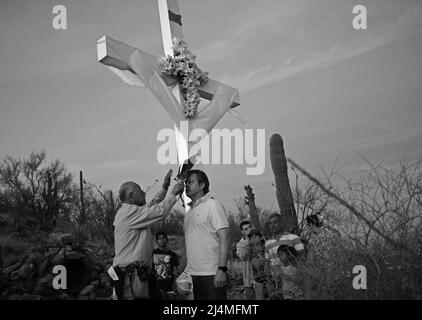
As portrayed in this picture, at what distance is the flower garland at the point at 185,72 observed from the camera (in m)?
5.41

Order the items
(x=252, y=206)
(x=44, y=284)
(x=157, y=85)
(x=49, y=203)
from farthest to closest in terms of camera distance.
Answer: (x=49, y=203)
(x=252, y=206)
(x=44, y=284)
(x=157, y=85)

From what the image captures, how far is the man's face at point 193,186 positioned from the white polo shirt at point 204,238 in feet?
0.41

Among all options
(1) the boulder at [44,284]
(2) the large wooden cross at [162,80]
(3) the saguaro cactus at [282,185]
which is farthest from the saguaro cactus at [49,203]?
(2) the large wooden cross at [162,80]

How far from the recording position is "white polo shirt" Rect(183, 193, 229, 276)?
3.97 m

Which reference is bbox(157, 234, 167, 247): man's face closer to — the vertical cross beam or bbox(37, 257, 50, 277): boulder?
the vertical cross beam

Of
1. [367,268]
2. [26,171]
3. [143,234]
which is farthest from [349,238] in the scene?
[26,171]

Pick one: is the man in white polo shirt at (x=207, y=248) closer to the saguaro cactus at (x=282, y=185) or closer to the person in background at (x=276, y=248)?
the person in background at (x=276, y=248)

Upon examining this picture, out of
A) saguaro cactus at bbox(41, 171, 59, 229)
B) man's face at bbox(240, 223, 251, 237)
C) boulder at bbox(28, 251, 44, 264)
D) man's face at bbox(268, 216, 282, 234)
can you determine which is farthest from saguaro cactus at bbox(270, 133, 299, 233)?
saguaro cactus at bbox(41, 171, 59, 229)

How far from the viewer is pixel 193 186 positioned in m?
4.18

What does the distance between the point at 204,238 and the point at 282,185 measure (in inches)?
166

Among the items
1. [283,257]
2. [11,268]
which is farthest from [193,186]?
[11,268]

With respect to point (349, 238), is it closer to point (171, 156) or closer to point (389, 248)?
point (389, 248)

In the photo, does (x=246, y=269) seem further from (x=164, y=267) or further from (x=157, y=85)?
(x=157, y=85)

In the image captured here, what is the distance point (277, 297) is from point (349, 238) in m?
0.69
